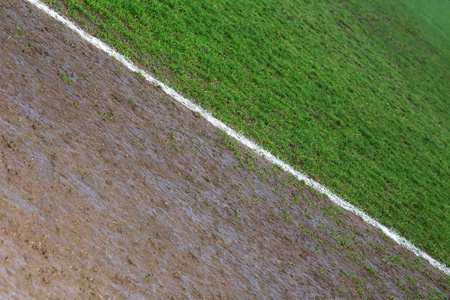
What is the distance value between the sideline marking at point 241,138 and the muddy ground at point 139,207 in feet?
0.61

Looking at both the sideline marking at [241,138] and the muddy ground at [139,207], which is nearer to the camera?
the muddy ground at [139,207]

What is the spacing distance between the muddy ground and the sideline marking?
185 millimetres

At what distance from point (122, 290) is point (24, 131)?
197 cm

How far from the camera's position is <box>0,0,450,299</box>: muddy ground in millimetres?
3537

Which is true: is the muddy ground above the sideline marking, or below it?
below

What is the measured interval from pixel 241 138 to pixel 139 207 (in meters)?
2.59

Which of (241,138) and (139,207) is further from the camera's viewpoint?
(241,138)

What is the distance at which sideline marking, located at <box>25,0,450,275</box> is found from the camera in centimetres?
612

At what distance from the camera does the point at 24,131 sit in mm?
4176

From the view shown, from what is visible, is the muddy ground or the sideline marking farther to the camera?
the sideline marking

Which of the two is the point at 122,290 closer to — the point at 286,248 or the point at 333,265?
the point at 286,248

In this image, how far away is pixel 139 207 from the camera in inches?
171

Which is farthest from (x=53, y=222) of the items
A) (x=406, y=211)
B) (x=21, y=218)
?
(x=406, y=211)

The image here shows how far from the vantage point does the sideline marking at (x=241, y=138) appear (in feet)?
20.1
